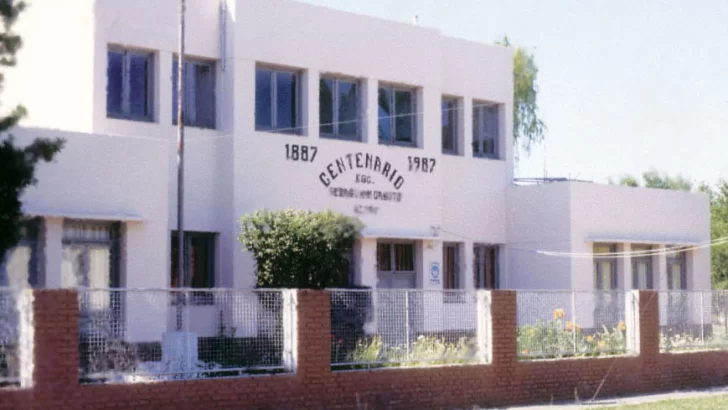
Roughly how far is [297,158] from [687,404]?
11.1 m

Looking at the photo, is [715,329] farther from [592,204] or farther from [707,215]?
[707,215]

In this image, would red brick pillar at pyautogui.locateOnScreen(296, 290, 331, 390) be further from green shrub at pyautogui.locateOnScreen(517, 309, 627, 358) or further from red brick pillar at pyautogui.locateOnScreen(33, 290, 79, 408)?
green shrub at pyautogui.locateOnScreen(517, 309, 627, 358)

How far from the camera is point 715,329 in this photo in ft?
76.9

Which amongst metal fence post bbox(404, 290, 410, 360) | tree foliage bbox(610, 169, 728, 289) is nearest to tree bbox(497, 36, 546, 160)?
tree foliage bbox(610, 169, 728, 289)

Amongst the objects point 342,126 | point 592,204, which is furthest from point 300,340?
point 592,204

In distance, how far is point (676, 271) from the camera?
110ft

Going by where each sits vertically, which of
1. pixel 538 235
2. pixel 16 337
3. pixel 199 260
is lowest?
pixel 16 337

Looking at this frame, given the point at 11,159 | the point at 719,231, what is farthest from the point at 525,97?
the point at 11,159

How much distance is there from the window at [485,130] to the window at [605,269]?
3825mm

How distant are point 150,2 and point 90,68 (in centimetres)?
202

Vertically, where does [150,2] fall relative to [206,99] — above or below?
above

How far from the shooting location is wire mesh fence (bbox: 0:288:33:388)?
13.9m

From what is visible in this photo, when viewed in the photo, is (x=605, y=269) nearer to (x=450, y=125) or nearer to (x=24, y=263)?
(x=450, y=125)

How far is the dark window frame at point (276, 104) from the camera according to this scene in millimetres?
26406
